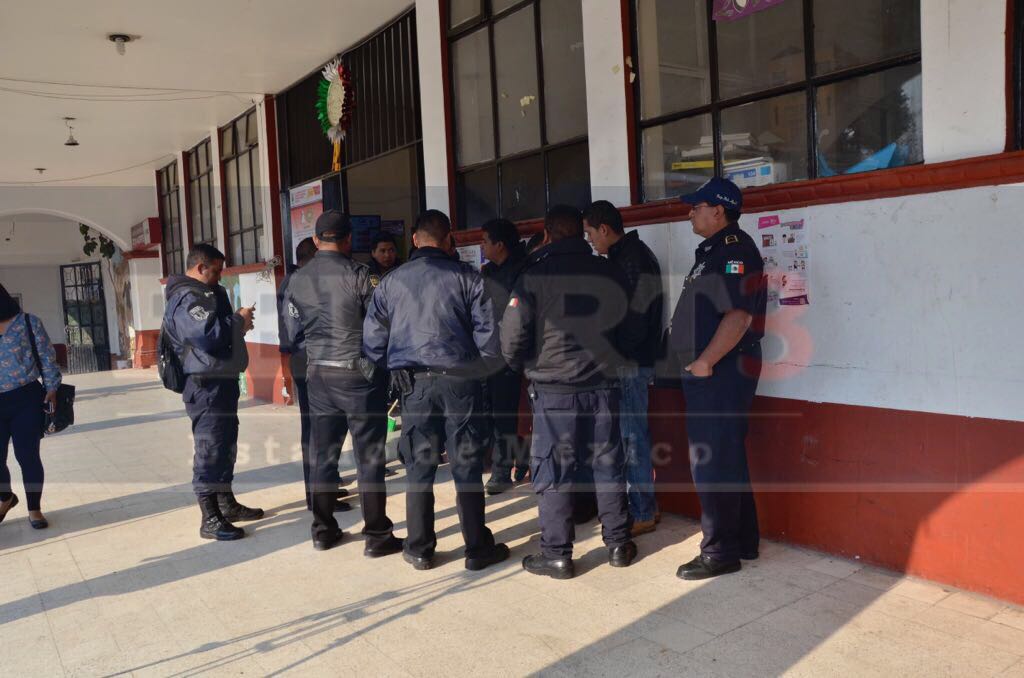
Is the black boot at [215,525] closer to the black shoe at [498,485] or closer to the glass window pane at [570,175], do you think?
the black shoe at [498,485]

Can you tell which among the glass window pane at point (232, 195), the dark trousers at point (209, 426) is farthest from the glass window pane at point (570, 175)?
the glass window pane at point (232, 195)

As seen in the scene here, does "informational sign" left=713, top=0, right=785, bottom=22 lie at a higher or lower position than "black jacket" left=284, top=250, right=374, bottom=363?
higher

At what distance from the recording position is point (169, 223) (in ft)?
48.5

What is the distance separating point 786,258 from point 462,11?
3430 mm

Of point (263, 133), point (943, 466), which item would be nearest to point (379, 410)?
point (943, 466)

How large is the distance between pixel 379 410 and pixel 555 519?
110 centimetres

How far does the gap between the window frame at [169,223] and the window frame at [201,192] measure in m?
0.52

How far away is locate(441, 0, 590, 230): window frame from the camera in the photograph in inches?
208

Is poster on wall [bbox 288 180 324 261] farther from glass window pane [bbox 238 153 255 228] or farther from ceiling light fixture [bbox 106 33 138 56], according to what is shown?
ceiling light fixture [bbox 106 33 138 56]

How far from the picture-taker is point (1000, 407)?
296 centimetres

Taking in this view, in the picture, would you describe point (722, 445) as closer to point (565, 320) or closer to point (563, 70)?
point (565, 320)

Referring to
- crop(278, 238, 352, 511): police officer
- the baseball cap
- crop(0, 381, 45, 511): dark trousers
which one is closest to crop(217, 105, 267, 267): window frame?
crop(0, 381, 45, 511): dark trousers

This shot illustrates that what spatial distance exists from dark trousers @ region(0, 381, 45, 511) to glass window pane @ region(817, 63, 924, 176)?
4584 millimetres

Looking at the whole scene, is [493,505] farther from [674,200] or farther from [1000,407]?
[1000,407]
